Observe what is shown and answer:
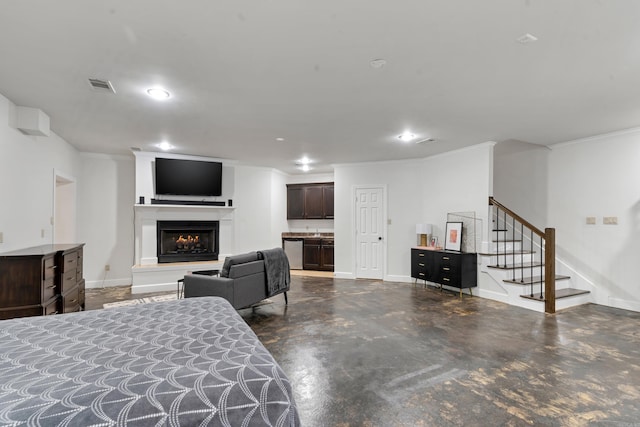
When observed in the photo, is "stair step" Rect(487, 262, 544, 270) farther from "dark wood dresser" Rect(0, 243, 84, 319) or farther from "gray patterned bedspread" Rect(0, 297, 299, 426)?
"dark wood dresser" Rect(0, 243, 84, 319)

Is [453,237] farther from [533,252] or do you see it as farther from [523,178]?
[523,178]

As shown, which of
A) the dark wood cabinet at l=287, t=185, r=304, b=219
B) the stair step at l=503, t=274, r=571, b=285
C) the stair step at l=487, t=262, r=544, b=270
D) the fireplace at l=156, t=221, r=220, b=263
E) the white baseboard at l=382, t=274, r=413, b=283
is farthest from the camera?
the dark wood cabinet at l=287, t=185, r=304, b=219

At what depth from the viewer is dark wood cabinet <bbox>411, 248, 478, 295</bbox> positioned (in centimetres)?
526

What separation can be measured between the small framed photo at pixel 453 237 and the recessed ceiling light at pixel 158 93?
16.6 ft

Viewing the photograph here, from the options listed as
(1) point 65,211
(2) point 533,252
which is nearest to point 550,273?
(2) point 533,252

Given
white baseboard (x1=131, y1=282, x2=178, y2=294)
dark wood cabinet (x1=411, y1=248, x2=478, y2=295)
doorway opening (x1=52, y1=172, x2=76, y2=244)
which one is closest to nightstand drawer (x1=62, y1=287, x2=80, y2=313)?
white baseboard (x1=131, y1=282, x2=178, y2=294)

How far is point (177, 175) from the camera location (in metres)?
6.10

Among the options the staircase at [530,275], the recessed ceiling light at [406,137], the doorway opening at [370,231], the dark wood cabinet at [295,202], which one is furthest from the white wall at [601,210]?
the dark wood cabinet at [295,202]

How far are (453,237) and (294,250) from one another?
13.8 feet

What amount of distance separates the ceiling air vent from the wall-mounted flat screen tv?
3033mm

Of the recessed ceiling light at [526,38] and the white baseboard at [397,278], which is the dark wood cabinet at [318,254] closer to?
the white baseboard at [397,278]

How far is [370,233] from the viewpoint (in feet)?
22.9

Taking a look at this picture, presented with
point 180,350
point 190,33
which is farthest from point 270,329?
point 190,33

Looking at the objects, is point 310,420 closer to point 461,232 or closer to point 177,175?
point 461,232
